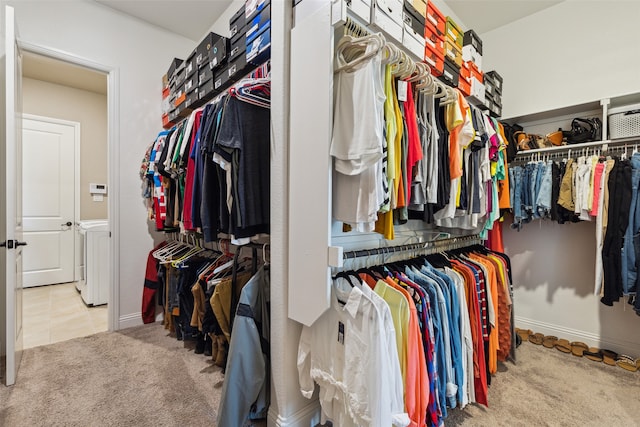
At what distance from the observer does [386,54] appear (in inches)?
46.9

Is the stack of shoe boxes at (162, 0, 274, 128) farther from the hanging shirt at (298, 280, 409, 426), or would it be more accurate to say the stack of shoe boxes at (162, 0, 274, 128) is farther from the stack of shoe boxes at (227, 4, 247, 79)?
the hanging shirt at (298, 280, 409, 426)

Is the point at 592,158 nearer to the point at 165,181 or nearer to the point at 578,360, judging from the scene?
the point at 578,360

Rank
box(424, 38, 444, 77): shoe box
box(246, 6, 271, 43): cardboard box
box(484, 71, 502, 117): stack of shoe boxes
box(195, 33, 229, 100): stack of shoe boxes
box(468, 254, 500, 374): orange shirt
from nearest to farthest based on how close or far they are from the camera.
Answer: box(246, 6, 271, 43): cardboard box < box(468, 254, 500, 374): orange shirt < box(424, 38, 444, 77): shoe box < box(195, 33, 229, 100): stack of shoe boxes < box(484, 71, 502, 117): stack of shoe boxes

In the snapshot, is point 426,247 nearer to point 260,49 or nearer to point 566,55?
point 260,49

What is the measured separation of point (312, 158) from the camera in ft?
4.00

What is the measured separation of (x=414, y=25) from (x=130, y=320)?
11.2 ft

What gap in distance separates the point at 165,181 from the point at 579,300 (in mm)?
3772

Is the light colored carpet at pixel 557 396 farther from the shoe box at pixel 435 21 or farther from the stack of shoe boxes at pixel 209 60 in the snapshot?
the stack of shoe boxes at pixel 209 60

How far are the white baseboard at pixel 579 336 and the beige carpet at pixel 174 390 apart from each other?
30cm

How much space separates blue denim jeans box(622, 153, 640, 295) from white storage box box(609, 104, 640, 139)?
0.60 ft

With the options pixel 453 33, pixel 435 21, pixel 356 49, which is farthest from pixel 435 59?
pixel 356 49

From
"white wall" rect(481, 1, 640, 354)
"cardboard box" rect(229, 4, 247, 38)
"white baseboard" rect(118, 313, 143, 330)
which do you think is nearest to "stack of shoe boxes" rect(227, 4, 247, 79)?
"cardboard box" rect(229, 4, 247, 38)

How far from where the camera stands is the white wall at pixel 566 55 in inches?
90.5

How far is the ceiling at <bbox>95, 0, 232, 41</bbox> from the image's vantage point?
2.52 m
